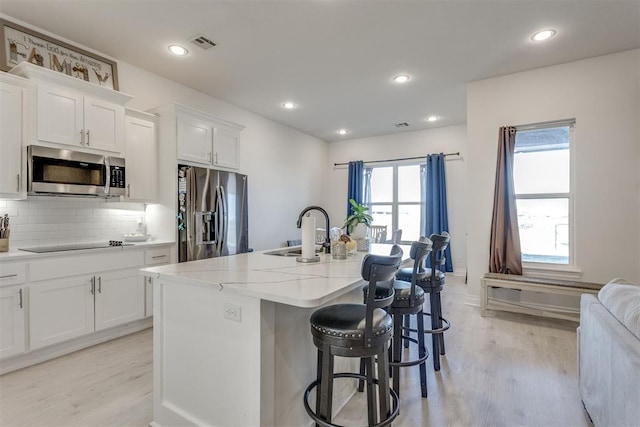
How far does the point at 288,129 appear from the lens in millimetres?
5938

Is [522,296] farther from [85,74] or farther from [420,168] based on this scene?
[85,74]

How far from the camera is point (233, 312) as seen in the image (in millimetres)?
1416

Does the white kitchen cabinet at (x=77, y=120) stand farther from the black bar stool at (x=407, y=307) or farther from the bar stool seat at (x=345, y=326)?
the black bar stool at (x=407, y=307)

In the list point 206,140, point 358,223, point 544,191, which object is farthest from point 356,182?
point 358,223

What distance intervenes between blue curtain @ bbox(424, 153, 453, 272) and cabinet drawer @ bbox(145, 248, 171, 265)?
4527 millimetres

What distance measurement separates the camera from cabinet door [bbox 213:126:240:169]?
391 cm

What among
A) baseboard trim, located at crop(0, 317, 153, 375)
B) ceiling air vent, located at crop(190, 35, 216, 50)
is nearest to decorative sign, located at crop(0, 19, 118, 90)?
ceiling air vent, located at crop(190, 35, 216, 50)

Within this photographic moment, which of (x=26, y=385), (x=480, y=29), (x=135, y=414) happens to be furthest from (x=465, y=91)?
(x=26, y=385)

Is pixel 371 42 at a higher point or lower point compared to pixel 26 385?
higher

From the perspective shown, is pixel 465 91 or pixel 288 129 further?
pixel 288 129

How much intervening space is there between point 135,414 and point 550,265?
4.26 metres

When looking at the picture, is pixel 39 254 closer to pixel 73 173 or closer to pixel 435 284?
pixel 73 173

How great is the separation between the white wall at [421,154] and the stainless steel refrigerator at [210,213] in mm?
3216

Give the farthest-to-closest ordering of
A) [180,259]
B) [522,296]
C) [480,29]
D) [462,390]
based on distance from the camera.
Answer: [522,296]
[180,259]
[480,29]
[462,390]
